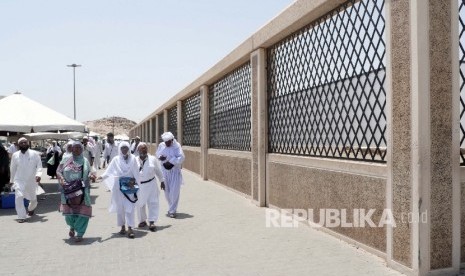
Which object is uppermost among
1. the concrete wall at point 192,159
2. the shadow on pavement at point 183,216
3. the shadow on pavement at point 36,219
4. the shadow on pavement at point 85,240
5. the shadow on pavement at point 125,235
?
the concrete wall at point 192,159

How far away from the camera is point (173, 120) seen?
73.1 feet

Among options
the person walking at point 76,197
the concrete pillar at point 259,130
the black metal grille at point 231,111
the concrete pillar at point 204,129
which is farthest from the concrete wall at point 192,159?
the person walking at point 76,197

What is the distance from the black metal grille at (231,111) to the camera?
1024 centimetres

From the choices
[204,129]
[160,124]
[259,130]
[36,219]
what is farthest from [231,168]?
[160,124]

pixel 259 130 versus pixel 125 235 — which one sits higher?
pixel 259 130

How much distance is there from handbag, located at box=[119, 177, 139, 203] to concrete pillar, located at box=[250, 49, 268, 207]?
2.90 meters

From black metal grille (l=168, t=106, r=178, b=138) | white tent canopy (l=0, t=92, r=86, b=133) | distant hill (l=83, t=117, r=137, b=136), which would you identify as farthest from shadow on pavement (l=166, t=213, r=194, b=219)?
distant hill (l=83, t=117, r=137, b=136)

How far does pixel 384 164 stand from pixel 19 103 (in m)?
8.97

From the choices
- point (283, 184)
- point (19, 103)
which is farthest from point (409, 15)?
point (19, 103)

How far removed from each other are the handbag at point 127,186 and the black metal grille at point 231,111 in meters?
4.05

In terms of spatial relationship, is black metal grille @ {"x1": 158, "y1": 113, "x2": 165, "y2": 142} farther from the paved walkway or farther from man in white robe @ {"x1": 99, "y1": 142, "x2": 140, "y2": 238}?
man in white robe @ {"x1": 99, "y1": 142, "x2": 140, "y2": 238}

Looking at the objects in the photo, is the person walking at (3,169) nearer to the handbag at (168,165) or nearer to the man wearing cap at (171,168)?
the man wearing cap at (171,168)

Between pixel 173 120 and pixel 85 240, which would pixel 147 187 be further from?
pixel 173 120

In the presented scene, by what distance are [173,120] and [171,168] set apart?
1457 centimetres
